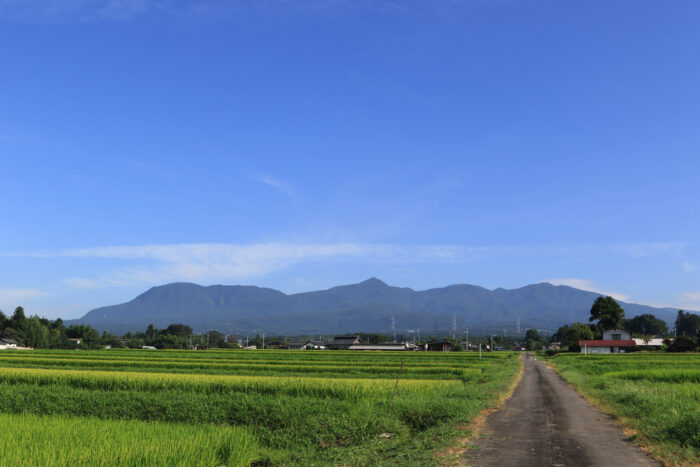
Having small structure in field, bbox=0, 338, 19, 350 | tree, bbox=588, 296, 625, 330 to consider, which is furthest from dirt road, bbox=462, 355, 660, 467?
small structure in field, bbox=0, 338, 19, 350

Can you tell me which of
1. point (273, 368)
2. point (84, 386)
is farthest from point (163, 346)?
point (84, 386)

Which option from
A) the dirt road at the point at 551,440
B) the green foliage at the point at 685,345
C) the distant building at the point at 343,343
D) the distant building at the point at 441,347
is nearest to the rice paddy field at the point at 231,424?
the dirt road at the point at 551,440

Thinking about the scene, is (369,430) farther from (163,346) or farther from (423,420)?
(163,346)

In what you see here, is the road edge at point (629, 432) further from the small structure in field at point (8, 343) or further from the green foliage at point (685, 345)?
the small structure in field at point (8, 343)

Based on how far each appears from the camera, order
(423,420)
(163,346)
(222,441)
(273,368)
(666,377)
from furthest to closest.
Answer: (163,346)
(273,368)
(666,377)
(423,420)
(222,441)

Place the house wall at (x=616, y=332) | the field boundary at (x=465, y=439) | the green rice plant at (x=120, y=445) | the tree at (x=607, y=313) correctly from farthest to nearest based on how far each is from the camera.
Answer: the tree at (x=607, y=313) → the house wall at (x=616, y=332) → the field boundary at (x=465, y=439) → the green rice plant at (x=120, y=445)

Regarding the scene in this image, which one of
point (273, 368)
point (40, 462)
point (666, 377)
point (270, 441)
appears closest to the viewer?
point (40, 462)

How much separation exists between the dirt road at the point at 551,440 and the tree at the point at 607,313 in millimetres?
122424

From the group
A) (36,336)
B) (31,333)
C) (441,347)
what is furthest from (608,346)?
(31,333)

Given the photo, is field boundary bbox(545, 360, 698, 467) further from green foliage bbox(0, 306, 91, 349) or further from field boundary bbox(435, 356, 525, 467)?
green foliage bbox(0, 306, 91, 349)

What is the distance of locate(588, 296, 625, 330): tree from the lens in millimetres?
132625

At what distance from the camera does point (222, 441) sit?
41.9 ft

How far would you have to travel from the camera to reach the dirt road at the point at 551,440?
13008 millimetres

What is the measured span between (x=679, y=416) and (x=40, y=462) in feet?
55.6
